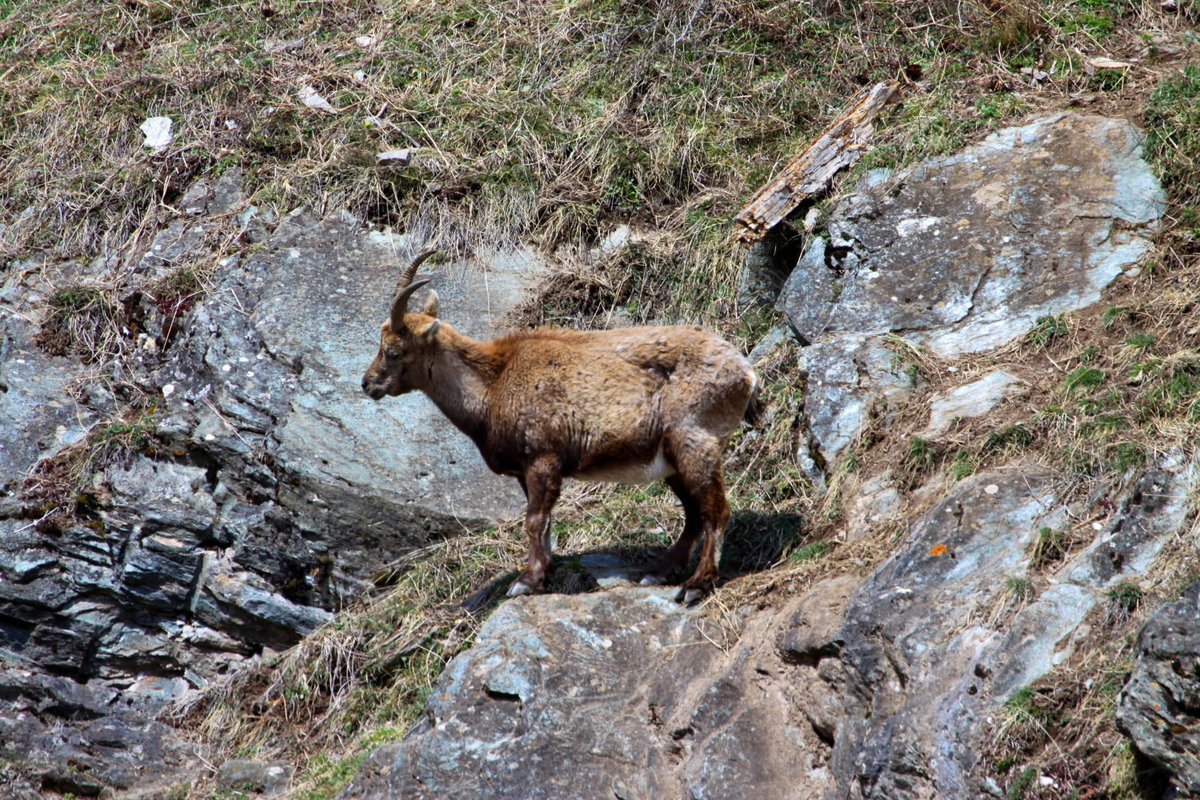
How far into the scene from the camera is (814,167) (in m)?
8.38

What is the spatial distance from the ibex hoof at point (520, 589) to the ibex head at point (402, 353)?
1531 millimetres

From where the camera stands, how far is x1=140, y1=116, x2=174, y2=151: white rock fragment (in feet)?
33.1

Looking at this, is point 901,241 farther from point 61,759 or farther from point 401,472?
point 61,759

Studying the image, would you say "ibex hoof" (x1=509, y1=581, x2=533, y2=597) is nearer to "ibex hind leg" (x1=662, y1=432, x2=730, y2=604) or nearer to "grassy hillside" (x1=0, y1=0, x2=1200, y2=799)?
"grassy hillside" (x1=0, y1=0, x2=1200, y2=799)

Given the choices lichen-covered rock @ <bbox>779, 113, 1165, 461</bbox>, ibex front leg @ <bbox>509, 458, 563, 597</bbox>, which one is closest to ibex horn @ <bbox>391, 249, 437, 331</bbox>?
ibex front leg @ <bbox>509, 458, 563, 597</bbox>

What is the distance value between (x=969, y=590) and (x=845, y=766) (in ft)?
3.05

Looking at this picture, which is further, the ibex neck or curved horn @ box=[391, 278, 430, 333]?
the ibex neck

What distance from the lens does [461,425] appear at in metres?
6.93

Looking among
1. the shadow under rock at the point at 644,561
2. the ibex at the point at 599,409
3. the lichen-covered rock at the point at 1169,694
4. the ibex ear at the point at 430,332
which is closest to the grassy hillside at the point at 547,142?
the shadow under rock at the point at 644,561

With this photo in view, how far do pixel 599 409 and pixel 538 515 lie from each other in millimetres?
750

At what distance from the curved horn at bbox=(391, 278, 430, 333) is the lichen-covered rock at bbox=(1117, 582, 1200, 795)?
446 cm

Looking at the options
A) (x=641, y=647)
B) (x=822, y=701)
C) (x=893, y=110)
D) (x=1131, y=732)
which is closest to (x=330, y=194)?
(x=893, y=110)

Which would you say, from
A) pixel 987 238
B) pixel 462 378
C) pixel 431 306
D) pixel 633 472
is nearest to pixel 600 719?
pixel 633 472

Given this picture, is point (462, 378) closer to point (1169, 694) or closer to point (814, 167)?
point (814, 167)
